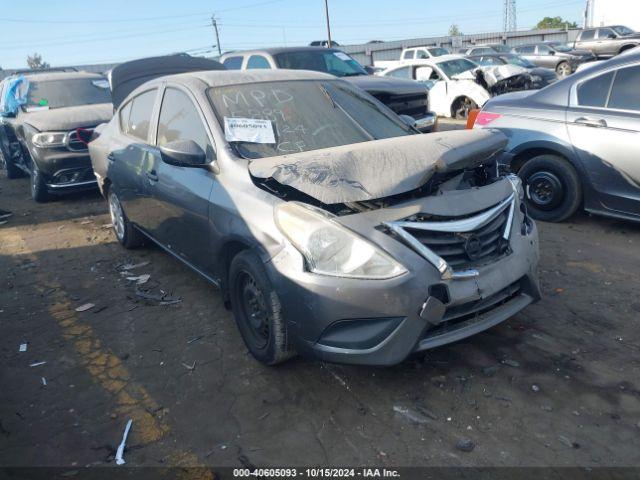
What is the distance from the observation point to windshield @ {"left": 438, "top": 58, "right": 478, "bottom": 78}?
1426cm

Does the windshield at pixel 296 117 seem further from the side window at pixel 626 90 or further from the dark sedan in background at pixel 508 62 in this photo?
the dark sedan in background at pixel 508 62

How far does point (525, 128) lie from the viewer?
5770 millimetres

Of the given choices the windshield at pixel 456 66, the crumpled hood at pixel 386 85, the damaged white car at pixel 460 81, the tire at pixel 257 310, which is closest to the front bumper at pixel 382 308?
the tire at pixel 257 310

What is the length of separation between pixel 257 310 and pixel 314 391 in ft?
2.01

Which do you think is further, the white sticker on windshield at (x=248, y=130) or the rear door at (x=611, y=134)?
the rear door at (x=611, y=134)

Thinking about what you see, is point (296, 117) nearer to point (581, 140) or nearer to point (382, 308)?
point (382, 308)

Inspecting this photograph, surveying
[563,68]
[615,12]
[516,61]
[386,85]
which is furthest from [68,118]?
[615,12]

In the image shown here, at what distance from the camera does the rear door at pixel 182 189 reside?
3.73 metres

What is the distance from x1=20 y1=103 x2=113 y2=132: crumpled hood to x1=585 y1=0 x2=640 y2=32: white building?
42486mm

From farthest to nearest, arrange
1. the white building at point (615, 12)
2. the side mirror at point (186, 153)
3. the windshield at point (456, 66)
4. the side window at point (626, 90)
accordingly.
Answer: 1. the white building at point (615, 12)
2. the windshield at point (456, 66)
3. the side window at point (626, 90)
4. the side mirror at point (186, 153)

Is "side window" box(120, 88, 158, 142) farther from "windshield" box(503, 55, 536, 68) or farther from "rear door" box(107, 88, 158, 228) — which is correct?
"windshield" box(503, 55, 536, 68)

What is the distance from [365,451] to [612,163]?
3908 millimetres

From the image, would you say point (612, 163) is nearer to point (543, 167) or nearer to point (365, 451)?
point (543, 167)

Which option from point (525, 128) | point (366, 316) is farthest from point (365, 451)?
point (525, 128)
